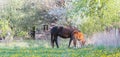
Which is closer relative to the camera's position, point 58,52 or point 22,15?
point 58,52

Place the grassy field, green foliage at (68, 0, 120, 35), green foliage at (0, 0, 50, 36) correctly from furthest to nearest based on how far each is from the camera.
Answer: green foliage at (0, 0, 50, 36) < green foliage at (68, 0, 120, 35) < the grassy field

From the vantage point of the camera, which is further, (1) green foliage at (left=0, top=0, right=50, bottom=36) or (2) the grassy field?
(1) green foliage at (left=0, top=0, right=50, bottom=36)

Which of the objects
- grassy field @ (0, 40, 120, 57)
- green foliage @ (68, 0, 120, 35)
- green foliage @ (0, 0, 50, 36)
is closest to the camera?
grassy field @ (0, 40, 120, 57)

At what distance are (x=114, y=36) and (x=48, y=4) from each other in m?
19.9

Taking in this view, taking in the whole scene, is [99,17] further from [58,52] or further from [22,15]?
[58,52]

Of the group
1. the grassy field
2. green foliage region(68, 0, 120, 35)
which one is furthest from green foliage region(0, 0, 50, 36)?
the grassy field

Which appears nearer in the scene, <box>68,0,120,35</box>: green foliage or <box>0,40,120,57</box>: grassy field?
<box>0,40,120,57</box>: grassy field

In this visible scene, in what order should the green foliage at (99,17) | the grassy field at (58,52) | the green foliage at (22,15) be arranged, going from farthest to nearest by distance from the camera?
the green foliage at (22,15) < the green foliage at (99,17) < the grassy field at (58,52)

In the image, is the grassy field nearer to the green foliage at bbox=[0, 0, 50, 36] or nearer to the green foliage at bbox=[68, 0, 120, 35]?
the green foliage at bbox=[68, 0, 120, 35]

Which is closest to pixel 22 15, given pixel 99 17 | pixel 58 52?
pixel 99 17

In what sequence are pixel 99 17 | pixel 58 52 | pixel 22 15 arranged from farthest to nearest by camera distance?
pixel 22 15 < pixel 99 17 < pixel 58 52

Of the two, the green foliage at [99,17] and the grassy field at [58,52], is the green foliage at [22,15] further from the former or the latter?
the grassy field at [58,52]

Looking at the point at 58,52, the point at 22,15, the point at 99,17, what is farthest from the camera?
the point at 22,15

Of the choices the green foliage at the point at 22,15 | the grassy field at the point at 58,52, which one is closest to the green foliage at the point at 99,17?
the green foliage at the point at 22,15
